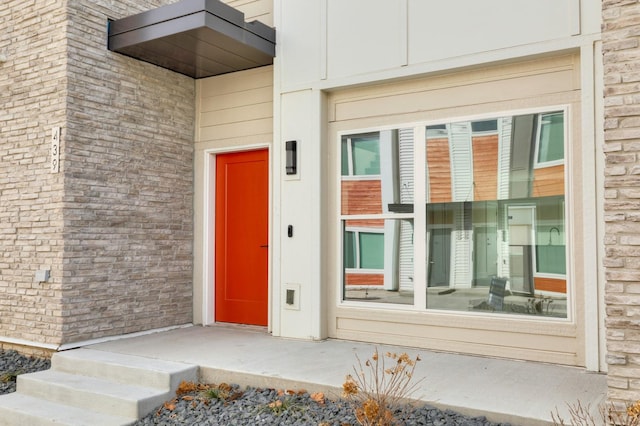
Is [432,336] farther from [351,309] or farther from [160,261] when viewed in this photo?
[160,261]

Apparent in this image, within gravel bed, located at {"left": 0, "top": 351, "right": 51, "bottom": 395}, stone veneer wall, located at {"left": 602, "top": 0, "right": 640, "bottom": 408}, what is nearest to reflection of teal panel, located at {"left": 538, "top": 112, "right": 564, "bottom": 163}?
stone veneer wall, located at {"left": 602, "top": 0, "right": 640, "bottom": 408}

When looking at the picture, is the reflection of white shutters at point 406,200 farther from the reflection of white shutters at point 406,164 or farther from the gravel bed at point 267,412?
the gravel bed at point 267,412

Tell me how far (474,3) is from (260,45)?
2221 millimetres

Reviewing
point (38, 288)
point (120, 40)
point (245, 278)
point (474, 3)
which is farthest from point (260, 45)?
point (38, 288)

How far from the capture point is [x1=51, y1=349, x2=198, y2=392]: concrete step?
4.41 m

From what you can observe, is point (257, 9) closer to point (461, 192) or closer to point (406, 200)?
point (406, 200)

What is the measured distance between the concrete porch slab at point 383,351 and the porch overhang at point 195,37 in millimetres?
3063

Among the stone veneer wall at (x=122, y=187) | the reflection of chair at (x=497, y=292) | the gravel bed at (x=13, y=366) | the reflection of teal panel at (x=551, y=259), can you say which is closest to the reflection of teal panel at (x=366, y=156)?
the reflection of chair at (x=497, y=292)

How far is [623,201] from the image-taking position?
9.92 ft

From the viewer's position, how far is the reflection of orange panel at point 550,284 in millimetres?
4508

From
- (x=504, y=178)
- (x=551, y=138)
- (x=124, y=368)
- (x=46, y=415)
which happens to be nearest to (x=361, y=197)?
(x=504, y=178)

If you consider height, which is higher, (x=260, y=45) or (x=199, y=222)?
(x=260, y=45)

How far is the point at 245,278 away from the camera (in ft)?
21.3

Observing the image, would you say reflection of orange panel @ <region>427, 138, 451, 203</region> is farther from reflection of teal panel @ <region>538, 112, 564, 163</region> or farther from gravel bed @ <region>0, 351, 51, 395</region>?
gravel bed @ <region>0, 351, 51, 395</region>
